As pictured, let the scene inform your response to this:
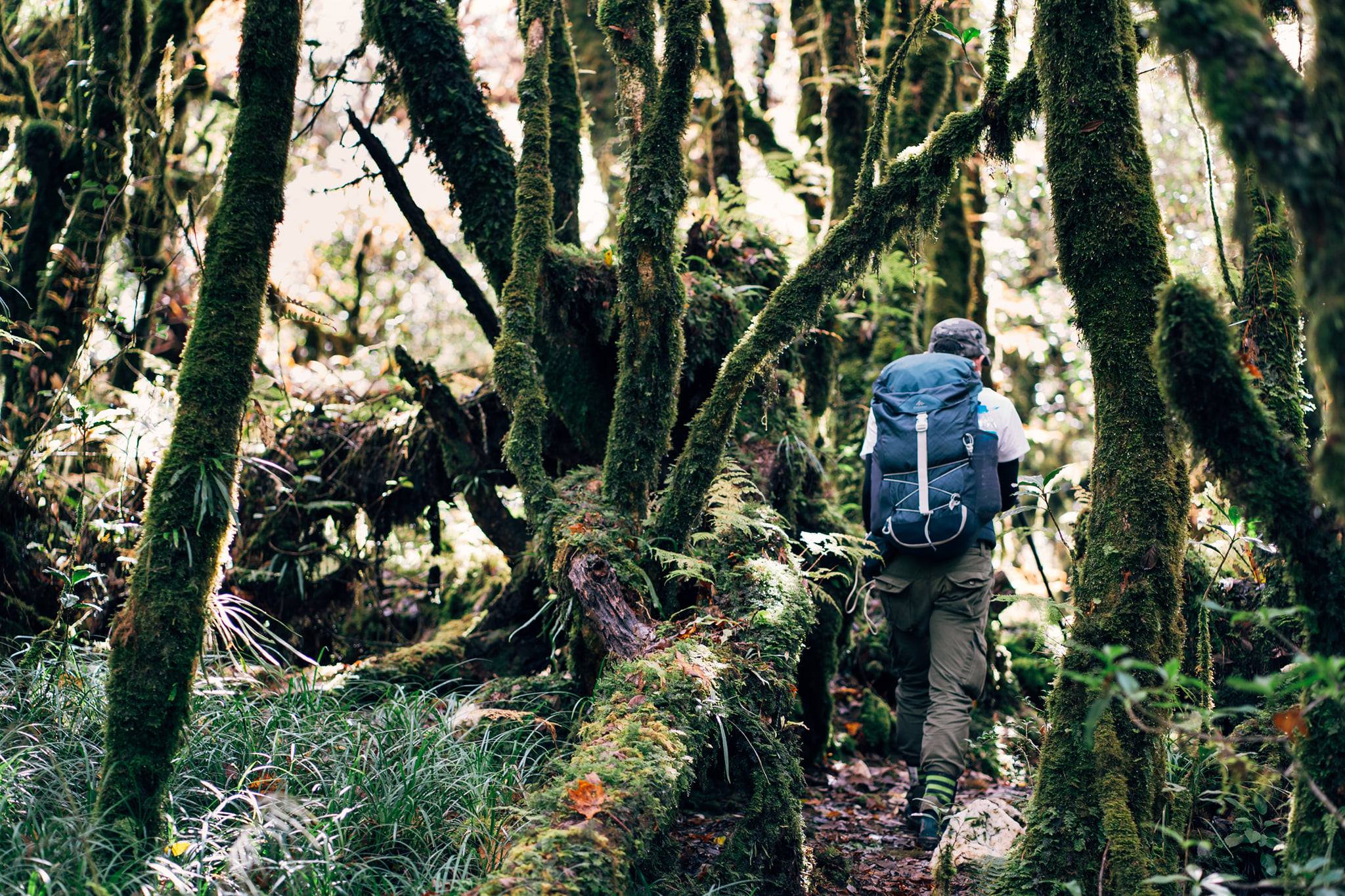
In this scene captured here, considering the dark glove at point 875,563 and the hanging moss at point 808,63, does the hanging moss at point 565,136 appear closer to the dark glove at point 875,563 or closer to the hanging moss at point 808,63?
the dark glove at point 875,563

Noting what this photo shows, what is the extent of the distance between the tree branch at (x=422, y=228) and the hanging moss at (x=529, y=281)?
30.9 inches

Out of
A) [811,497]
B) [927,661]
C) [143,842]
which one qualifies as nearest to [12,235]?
[143,842]

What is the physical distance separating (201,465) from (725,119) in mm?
7450

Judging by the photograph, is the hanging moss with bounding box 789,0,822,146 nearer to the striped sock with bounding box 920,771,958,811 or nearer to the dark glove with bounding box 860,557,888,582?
the dark glove with bounding box 860,557,888,582

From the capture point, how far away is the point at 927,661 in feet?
19.2

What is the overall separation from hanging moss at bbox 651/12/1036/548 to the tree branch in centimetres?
220

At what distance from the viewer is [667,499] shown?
203 inches

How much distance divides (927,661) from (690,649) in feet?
7.17

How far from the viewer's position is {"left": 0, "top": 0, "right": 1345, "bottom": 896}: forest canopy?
3.26 meters

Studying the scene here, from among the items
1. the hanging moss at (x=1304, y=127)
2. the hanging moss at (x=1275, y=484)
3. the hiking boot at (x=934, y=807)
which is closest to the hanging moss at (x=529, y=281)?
the hiking boot at (x=934, y=807)

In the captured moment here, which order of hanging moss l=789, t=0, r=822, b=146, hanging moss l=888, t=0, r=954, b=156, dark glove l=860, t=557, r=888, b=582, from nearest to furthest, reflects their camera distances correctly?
dark glove l=860, t=557, r=888, b=582 → hanging moss l=888, t=0, r=954, b=156 → hanging moss l=789, t=0, r=822, b=146

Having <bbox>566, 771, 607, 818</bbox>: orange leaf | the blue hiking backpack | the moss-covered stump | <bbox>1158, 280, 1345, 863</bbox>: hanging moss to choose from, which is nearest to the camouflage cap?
the blue hiking backpack

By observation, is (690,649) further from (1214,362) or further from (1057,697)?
(1214,362)

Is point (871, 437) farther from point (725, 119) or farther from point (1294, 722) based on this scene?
point (725, 119)
